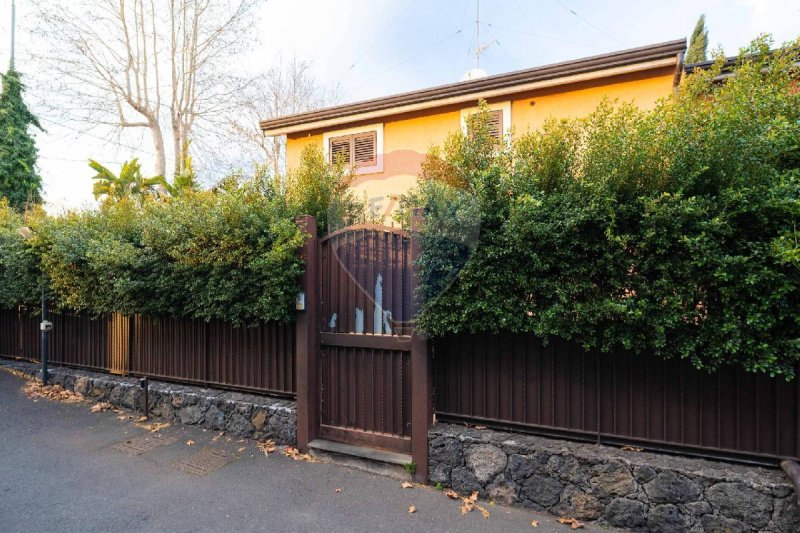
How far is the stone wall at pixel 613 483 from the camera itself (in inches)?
109

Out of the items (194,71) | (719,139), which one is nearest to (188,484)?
(719,139)

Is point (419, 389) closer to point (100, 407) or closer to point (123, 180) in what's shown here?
point (100, 407)

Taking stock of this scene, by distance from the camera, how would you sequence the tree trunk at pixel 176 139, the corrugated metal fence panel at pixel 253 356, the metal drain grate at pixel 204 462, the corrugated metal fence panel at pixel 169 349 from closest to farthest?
the metal drain grate at pixel 204 462
the corrugated metal fence panel at pixel 253 356
the corrugated metal fence panel at pixel 169 349
the tree trunk at pixel 176 139

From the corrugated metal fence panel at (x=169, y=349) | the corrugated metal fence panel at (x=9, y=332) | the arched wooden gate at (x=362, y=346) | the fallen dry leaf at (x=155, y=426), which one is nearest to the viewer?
the arched wooden gate at (x=362, y=346)

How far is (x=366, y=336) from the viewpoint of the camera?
13.7 ft

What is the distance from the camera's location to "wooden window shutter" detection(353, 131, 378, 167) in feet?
27.3

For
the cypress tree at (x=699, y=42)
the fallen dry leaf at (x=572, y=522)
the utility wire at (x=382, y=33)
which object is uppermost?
the cypress tree at (x=699, y=42)

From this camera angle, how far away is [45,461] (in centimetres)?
421

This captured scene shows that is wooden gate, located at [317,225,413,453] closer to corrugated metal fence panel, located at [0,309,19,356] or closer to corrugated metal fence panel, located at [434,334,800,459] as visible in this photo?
corrugated metal fence panel, located at [434,334,800,459]

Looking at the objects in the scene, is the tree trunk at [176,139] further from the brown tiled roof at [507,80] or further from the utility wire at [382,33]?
the brown tiled roof at [507,80]

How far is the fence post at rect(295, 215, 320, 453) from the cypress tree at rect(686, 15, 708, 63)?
18.0m

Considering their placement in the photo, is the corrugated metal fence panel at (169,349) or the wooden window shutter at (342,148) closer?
the corrugated metal fence panel at (169,349)

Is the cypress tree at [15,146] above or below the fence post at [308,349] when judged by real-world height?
above

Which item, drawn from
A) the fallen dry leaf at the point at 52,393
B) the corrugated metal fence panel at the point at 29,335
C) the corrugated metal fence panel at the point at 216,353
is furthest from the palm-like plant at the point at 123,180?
the corrugated metal fence panel at the point at 216,353
